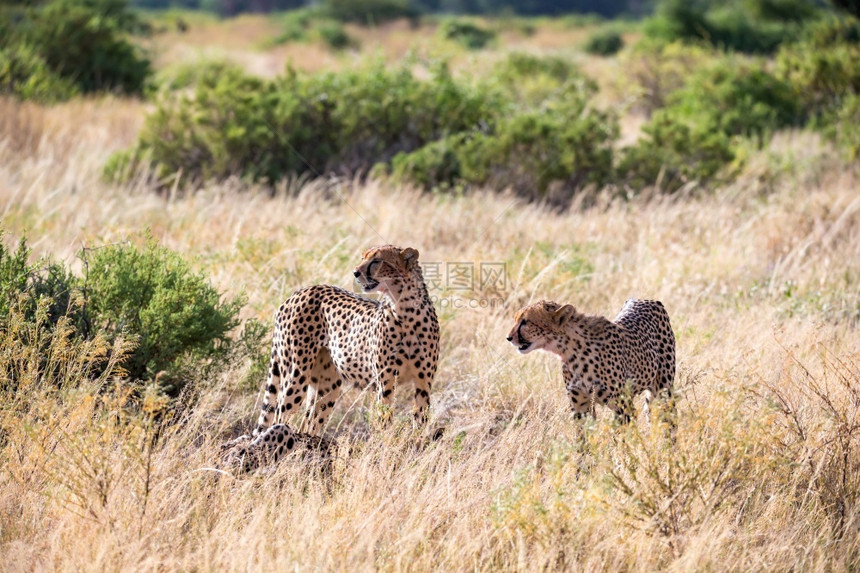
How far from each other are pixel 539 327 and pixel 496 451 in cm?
55

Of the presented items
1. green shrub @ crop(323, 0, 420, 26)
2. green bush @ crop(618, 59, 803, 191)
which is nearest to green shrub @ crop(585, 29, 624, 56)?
green shrub @ crop(323, 0, 420, 26)

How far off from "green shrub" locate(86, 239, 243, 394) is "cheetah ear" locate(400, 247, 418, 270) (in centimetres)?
113

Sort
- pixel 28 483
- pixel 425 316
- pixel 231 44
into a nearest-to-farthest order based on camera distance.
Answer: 1. pixel 28 483
2. pixel 425 316
3. pixel 231 44

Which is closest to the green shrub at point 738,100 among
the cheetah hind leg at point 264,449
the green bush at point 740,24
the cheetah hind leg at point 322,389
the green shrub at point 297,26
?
the green bush at point 740,24

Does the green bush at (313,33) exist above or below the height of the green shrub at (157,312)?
below

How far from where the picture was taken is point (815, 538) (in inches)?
132

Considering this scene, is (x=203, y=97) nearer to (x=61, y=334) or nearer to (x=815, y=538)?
(x=61, y=334)

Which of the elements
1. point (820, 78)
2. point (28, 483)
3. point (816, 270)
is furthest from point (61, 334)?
point (820, 78)

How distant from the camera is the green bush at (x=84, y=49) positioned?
14070mm

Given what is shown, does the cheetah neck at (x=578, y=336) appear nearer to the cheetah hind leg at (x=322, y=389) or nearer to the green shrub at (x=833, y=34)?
the cheetah hind leg at (x=322, y=389)

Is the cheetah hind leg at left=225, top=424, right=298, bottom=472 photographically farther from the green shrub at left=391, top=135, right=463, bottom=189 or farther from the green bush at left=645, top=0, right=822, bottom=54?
the green bush at left=645, top=0, right=822, bottom=54

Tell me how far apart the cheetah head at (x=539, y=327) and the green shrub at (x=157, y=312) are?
5.35 ft

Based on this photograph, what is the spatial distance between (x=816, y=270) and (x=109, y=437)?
512cm

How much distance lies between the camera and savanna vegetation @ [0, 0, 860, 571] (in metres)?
3.29
